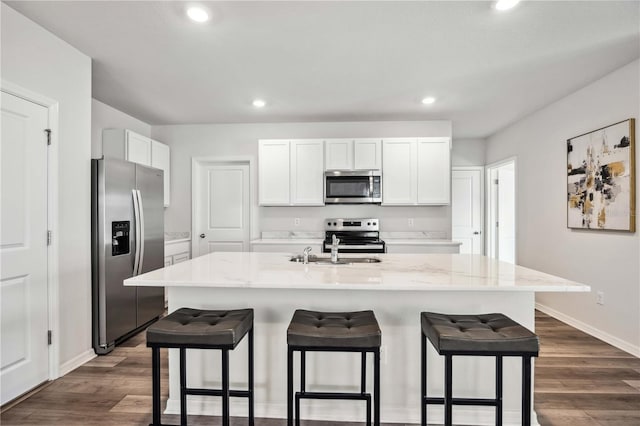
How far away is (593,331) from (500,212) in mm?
2768

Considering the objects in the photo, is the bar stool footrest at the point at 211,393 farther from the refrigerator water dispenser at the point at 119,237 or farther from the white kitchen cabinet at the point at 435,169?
the white kitchen cabinet at the point at 435,169

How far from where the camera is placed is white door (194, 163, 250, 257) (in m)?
5.02

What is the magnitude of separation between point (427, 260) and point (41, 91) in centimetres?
295

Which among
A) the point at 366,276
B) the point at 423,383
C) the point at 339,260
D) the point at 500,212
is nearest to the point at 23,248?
the point at 339,260

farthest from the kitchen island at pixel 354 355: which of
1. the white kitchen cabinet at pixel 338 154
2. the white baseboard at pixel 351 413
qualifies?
the white kitchen cabinet at pixel 338 154

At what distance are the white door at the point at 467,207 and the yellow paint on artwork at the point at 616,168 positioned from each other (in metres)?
2.85

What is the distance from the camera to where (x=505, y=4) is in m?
2.08

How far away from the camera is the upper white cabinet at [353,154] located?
14.9ft

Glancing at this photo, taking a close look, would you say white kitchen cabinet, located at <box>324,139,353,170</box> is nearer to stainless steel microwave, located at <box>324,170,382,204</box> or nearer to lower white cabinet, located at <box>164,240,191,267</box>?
stainless steel microwave, located at <box>324,170,382,204</box>

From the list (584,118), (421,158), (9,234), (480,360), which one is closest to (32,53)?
(9,234)

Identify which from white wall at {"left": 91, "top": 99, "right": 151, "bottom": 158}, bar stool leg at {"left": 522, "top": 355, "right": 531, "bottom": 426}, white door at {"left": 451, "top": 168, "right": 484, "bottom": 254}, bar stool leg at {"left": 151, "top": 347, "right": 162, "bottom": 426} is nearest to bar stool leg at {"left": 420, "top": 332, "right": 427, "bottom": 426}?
bar stool leg at {"left": 522, "top": 355, "right": 531, "bottom": 426}

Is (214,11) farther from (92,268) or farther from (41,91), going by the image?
(92,268)

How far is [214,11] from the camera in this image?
7.18 ft

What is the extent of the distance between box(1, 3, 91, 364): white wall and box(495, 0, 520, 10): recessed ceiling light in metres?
3.04
